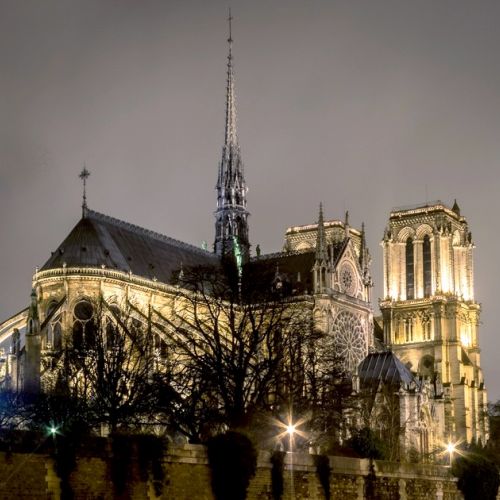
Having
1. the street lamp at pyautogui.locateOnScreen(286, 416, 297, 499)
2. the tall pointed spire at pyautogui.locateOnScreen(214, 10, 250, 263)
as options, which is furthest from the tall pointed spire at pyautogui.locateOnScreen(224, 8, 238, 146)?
the street lamp at pyautogui.locateOnScreen(286, 416, 297, 499)

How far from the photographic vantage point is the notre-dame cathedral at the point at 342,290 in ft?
219

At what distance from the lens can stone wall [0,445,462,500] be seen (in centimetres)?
2522

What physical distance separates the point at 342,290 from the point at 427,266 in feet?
68.1

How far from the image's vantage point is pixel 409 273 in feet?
333

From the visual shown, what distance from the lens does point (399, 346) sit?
9869 cm

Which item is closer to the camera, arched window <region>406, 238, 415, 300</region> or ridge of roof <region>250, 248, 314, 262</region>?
ridge of roof <region>250, 248, 314, 262</region>

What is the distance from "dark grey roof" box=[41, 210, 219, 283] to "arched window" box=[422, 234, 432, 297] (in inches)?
964

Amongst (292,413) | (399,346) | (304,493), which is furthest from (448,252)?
(304,493)

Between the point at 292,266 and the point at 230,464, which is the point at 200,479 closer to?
the point at 230,464

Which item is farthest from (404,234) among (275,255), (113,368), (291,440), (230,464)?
(230,464)

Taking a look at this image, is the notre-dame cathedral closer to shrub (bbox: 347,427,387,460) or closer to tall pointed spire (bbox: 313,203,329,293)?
tall pointed spire (bbox: 313,203,329,293)

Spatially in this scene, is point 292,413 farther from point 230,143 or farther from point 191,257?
point 230,143

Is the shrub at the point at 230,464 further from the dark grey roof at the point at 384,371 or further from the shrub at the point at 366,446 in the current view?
the dark grey roof at the point at 384,371

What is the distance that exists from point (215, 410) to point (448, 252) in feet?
195
